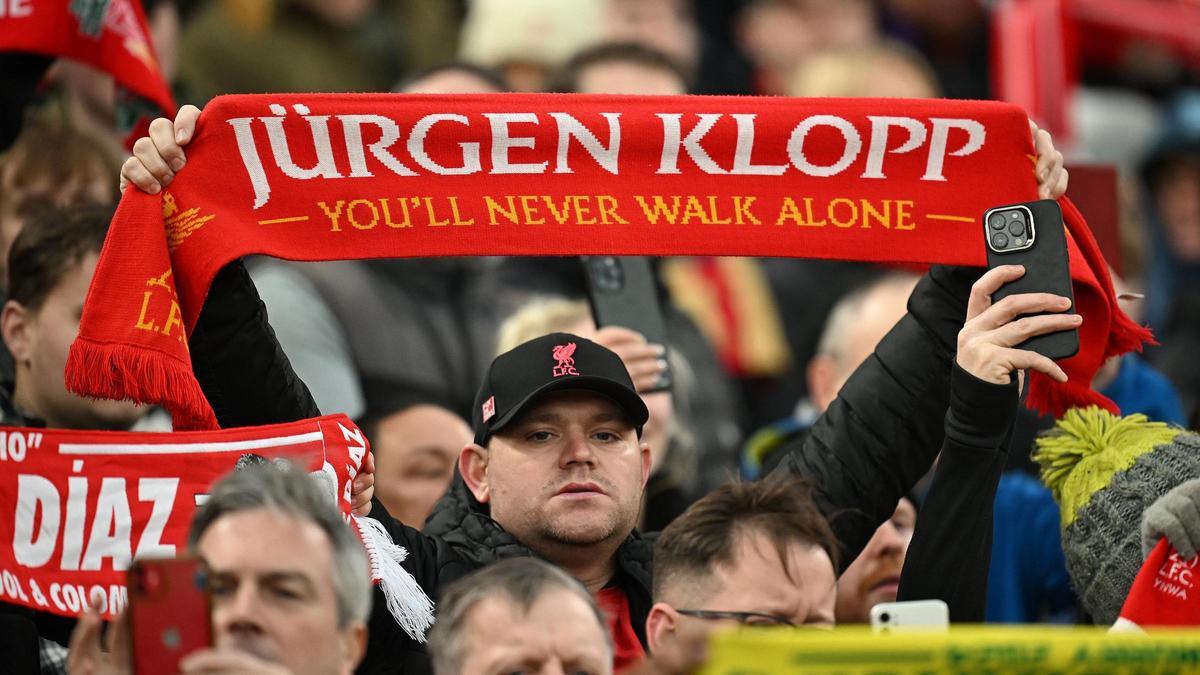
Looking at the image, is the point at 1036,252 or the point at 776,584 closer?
the point at 776,584

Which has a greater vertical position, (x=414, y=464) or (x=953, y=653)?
(x=414, y=464)

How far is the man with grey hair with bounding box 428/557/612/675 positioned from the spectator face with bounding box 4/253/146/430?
1.59 meters

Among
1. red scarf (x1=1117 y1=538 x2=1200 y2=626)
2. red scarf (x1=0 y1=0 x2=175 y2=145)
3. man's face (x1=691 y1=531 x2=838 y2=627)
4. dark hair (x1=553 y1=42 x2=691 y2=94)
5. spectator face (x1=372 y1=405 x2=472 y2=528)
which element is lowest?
red scarf (x1=1117 y1=538 x2=1200 y2=626)

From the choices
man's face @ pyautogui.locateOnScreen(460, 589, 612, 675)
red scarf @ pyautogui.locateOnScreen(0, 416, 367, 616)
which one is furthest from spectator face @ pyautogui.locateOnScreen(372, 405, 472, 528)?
man's face @ pyautogui.locateOnScreen(460, 589, 612, 675)

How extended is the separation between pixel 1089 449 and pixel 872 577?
3.05 ft

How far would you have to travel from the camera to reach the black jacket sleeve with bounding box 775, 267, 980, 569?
489 centimetres

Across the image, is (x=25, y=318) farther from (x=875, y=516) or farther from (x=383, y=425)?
(x=875, y=516)

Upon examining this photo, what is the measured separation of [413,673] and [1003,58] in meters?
5.27

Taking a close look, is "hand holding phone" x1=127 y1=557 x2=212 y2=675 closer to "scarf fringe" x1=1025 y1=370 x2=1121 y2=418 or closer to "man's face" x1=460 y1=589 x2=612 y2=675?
"man's face" x1=460 y1=589 x2=612 y2=675

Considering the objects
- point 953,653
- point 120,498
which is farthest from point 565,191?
point 953,653

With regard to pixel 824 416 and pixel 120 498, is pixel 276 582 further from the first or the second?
pixel 824 416

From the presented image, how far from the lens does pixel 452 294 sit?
22.6 ft

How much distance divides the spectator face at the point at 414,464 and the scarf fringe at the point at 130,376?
138cm

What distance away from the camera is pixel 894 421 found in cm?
492
